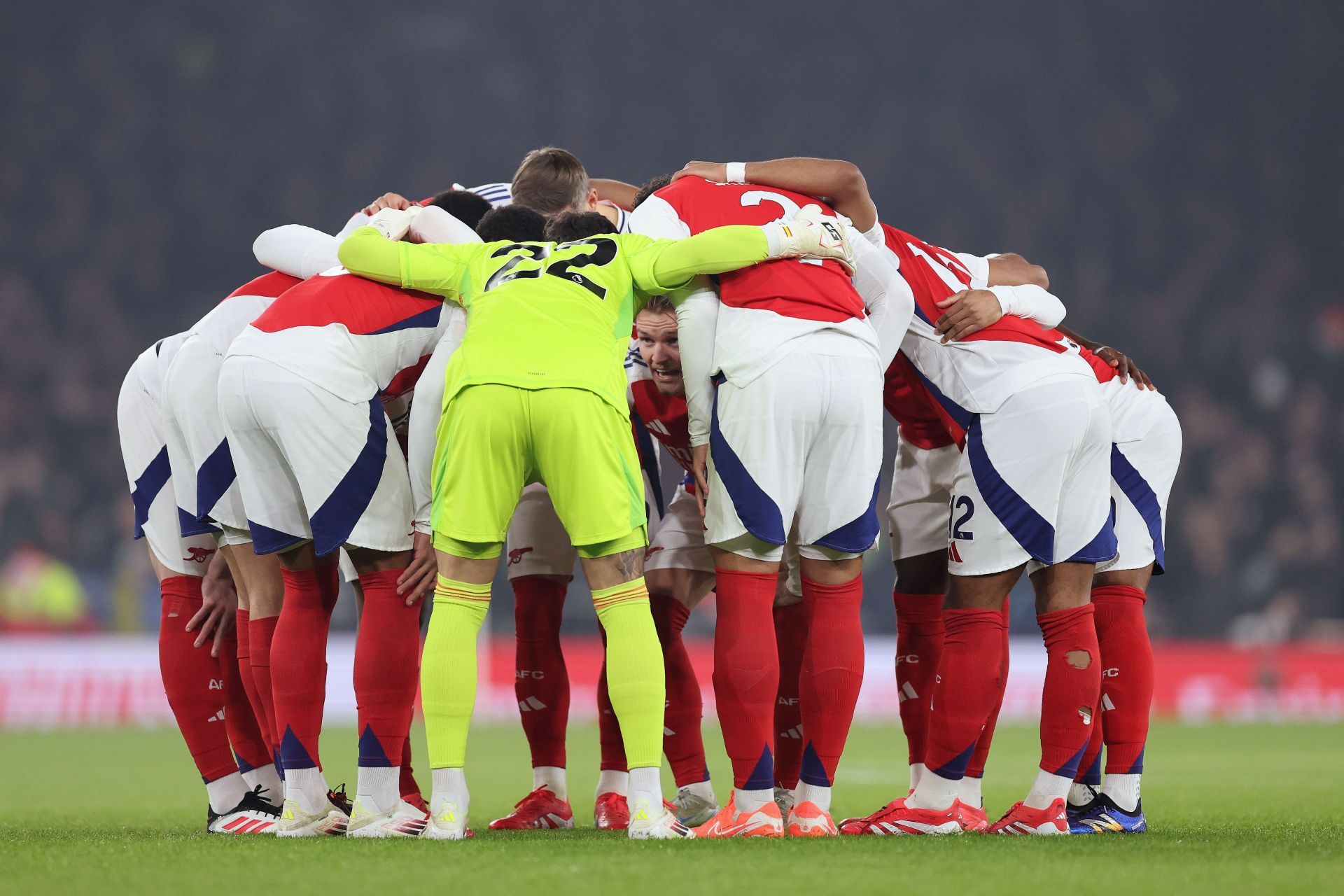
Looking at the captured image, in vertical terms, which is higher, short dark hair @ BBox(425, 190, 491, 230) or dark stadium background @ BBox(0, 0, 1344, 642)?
dark stadium background @ BBox(0, 0, 1344, 642)

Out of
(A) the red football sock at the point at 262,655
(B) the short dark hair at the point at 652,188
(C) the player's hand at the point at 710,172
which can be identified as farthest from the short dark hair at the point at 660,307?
(A) the red football sock at the point at 262,655

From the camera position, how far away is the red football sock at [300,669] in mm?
4082

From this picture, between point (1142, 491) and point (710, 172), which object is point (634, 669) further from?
point (1142, 491)

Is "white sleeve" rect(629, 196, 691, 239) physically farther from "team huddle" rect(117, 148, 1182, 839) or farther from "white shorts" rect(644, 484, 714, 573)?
"white shorts" rect(644, 484, 714, 573)

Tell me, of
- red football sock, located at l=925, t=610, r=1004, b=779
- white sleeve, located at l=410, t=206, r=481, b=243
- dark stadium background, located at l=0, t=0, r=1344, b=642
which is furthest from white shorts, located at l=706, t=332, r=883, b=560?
dark stadium background, located at l=0, t=0, r=1344, b=642

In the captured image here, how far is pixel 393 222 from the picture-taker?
455cm

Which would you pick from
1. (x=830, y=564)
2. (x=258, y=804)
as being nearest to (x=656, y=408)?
(x=830, y=564)

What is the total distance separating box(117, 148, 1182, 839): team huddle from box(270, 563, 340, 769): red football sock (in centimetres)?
1

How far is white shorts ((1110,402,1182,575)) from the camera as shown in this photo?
475 centimetres

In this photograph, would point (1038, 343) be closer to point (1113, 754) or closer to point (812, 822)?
point (1113, 754)

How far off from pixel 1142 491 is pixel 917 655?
0.98 m

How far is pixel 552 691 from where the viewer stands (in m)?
4.91

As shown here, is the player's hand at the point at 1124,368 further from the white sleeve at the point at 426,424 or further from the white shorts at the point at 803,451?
the white sleeve at the point at 426,424

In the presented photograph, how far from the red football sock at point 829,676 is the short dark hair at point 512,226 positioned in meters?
1.41
